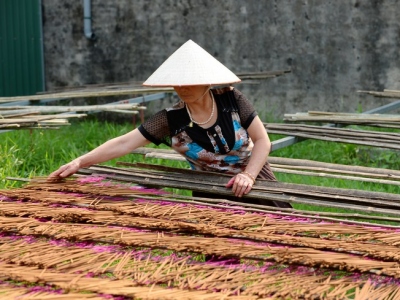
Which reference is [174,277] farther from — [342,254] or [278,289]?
[342,254]

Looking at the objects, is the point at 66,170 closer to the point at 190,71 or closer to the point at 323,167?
the point at 190,71

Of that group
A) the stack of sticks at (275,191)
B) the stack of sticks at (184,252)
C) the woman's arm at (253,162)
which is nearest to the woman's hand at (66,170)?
the stack of sticks at (275,191)

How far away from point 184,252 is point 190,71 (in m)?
Result: 1.05

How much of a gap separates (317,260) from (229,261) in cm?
28

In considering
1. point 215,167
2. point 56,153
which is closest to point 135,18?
point 56,153

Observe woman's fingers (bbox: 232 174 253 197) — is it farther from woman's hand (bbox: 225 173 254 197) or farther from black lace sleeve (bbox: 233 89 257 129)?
black lace sleeve (bbox: 233 89 257 129)

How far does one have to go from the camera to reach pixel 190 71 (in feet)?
10.9

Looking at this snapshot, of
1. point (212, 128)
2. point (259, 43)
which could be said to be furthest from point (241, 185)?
point (259, 43)

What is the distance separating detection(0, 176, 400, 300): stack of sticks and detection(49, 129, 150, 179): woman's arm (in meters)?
0.33

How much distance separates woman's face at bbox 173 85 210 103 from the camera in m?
3.34

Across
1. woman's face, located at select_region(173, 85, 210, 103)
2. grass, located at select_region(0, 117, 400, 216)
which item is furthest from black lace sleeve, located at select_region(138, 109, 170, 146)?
grass, located at select_region(0, 117, 400, 216)

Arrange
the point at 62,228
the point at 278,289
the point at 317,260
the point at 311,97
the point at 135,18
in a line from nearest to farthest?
the point at 278,289, the point at 317,260, the point at 62,228, the point at 311,97, the point at 135,18

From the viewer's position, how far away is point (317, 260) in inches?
91.7

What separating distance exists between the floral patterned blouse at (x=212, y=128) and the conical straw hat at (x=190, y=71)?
0.14 meters
